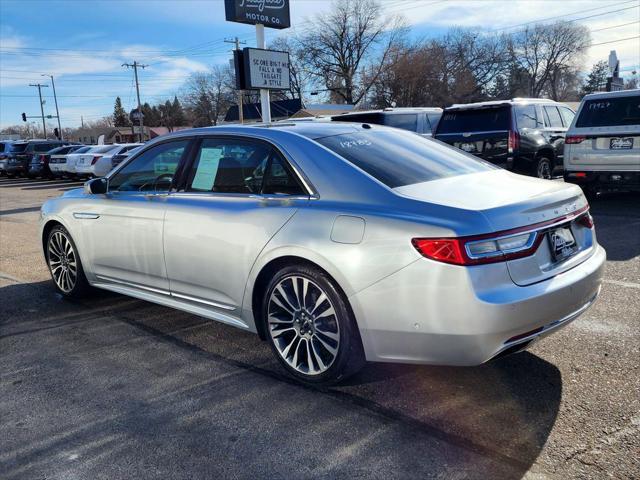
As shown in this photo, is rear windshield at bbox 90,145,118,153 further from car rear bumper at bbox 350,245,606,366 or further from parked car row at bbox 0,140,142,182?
car rear bumper at bbox 350,245,606,366

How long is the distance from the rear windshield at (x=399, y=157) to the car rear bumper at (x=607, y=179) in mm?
5948

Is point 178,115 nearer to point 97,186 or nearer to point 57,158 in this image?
point 57,158

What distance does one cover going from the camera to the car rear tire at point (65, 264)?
17.0ft

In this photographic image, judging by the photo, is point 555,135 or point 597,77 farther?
point 597,77

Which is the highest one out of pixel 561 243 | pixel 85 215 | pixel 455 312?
pixel 85 215

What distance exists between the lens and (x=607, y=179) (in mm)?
9039

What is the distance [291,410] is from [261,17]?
589 inches

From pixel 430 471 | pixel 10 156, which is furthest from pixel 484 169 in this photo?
pixel 10 156

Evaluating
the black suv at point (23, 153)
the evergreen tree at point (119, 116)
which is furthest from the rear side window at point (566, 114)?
the evergreen tree at point (119, 116)

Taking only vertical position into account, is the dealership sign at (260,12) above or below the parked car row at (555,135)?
above

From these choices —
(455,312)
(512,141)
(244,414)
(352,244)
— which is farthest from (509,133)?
(244,414)

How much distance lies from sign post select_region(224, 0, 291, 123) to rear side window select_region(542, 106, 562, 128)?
706 cm

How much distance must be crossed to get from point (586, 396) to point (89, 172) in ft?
71.5

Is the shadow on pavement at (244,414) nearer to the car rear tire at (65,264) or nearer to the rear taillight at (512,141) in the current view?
the car rear tire at (65,264)
